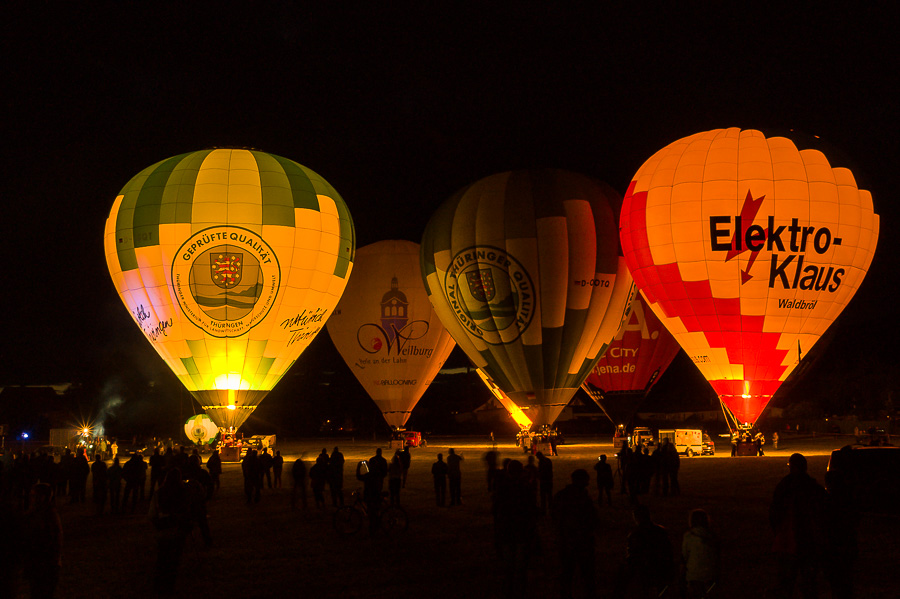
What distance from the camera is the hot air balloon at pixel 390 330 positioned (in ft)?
107

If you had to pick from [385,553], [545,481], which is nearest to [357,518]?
[385,553]

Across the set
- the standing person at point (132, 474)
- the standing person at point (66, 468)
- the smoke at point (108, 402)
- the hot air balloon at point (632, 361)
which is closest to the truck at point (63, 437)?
the smoke at point (108, 402)

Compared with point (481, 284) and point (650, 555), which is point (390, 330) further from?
point (650, 555)

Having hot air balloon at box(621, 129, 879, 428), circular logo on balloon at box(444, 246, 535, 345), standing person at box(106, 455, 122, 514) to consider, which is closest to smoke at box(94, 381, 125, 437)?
circular logo on balloon at box(444, 246, 535, 345)

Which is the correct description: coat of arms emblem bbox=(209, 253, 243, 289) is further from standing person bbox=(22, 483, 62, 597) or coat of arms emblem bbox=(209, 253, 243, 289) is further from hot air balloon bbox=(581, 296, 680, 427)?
standing person bbox=(22, 483, 62, 597)

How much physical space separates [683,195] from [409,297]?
40.4 ft

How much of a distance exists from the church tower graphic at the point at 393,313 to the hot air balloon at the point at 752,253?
11219 millimetres

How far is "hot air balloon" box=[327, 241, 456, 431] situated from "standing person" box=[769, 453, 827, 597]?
26.6 meters

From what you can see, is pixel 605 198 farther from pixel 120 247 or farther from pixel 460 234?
pixel 120 247

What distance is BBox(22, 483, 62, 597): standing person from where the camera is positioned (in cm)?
599

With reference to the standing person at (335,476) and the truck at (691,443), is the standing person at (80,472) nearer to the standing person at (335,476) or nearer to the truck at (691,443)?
the standing person at (335,476)

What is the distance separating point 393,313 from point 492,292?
8.21 meters

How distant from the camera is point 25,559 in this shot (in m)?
5.99

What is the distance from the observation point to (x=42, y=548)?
19.7 feet
